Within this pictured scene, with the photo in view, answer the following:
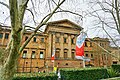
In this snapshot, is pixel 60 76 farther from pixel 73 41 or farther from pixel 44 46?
pixel 73 41

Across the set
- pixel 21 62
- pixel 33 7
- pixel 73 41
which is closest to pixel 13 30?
pixel 33 7

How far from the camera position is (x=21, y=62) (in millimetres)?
30344

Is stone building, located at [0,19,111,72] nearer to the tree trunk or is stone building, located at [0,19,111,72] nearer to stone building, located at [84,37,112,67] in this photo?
stone building, located at [84,37,112,67]

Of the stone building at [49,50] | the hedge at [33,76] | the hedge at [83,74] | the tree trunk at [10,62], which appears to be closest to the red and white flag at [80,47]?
the hedge at [83,74]

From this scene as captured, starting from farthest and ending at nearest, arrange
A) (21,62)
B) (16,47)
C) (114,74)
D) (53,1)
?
(21,62) → (114,74) → (53,1) → (16,47)

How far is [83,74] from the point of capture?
48.8 ft

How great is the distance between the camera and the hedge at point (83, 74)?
14.0 m

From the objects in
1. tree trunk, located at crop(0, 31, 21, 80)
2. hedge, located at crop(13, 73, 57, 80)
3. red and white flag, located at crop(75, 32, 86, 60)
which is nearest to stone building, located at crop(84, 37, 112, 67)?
red and white flag, located at crop(75, 32, 86, 60)

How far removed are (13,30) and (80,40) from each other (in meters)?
10.2

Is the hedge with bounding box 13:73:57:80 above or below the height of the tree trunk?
below

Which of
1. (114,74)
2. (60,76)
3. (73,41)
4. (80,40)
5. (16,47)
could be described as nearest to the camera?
(16,47)

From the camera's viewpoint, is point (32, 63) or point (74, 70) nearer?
point (74, 70)

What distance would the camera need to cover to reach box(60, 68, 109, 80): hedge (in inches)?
551

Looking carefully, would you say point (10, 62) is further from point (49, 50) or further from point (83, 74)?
point (49, 50)
